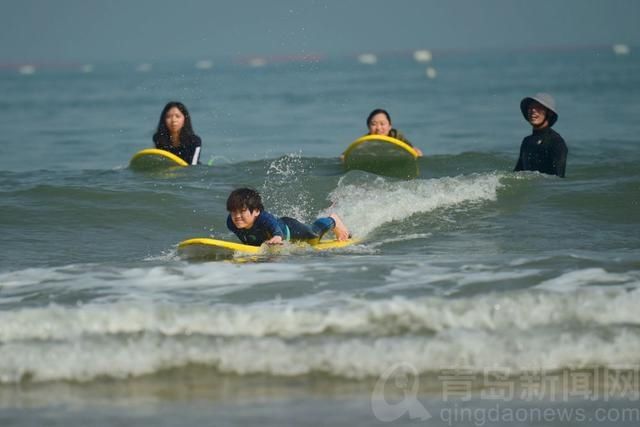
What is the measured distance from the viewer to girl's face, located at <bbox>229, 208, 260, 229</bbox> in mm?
8680

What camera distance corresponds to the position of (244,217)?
8.74 metres

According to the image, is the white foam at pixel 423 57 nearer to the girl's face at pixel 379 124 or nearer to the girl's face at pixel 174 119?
the girl's face at pixel 379 124

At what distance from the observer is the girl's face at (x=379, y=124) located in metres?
13.9

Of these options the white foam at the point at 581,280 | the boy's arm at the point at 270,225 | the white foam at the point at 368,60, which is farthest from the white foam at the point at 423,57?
A: the white foam at the point at 581,280

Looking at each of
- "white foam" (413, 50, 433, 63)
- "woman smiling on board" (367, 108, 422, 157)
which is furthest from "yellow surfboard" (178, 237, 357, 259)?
"white foam" (413, 50, 433, 63)

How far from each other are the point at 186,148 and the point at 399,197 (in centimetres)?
358

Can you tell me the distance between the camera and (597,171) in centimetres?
1451

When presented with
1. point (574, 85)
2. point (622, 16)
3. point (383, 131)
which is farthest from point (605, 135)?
point (622, 16)

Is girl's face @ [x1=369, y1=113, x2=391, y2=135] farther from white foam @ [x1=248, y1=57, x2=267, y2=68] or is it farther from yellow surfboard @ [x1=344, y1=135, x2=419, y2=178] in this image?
white foam @ [x1=248, y1=57, x2=267, y2=68]

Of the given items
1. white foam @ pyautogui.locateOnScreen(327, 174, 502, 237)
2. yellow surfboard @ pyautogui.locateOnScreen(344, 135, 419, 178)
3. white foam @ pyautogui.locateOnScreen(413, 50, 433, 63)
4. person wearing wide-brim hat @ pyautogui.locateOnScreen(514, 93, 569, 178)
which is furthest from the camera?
white foam @ pyautogui.locateOnScreen(413, 50, 433, 63)

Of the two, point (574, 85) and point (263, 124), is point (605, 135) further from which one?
point (574, 85)

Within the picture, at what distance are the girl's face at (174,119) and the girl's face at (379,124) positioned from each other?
2394mm

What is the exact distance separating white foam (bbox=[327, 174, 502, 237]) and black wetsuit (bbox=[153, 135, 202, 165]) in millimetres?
2035

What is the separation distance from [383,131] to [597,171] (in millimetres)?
2908
